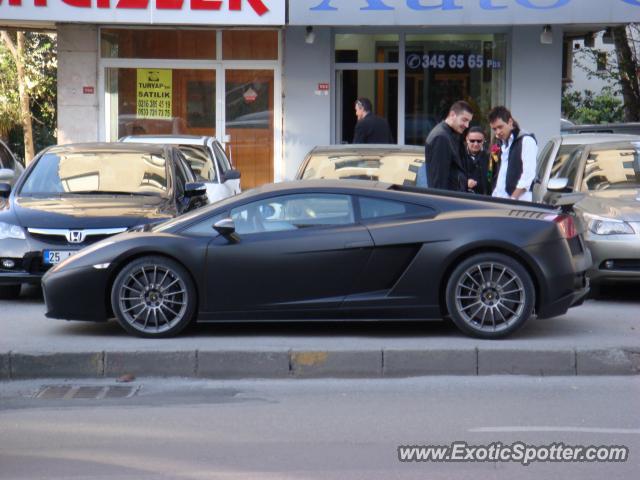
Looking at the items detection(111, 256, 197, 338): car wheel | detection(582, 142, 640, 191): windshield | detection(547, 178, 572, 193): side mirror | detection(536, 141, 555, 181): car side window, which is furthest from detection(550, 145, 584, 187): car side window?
detection(111, 256, 197, 338): car wheel

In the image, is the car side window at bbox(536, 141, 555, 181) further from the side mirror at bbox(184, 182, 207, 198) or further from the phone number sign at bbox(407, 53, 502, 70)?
the phone number sign at bbox(407, 53, 502, 70)

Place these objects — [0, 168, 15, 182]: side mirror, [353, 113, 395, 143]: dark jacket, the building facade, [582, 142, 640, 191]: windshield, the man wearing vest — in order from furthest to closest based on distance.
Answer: the building facade < [353, 113, 395, 143]: dark jacket < [0, 168, 15, 182]: side mirror < [582, 142, 640, 191]: windshield < the man wearing vest

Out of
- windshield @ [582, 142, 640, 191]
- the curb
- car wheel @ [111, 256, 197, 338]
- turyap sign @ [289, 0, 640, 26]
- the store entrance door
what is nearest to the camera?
the curb

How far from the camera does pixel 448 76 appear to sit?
18453 mm

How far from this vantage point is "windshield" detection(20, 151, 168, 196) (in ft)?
37.4

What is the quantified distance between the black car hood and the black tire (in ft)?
2.76

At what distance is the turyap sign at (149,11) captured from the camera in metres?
16.7

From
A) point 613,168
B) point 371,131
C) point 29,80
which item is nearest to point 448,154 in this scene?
point 613,168

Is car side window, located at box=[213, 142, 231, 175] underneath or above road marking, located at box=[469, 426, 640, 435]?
above

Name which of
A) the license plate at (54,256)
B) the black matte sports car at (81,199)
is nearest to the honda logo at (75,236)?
the black matte sports car at (81,199)

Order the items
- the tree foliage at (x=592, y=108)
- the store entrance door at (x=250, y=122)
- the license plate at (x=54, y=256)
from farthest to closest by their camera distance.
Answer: the tree foliage at (x=592, y=108) → the store entrance door at (x=250, y=122) → the license plate at (x=54, y=256)

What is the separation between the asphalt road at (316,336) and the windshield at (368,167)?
9.38 feet

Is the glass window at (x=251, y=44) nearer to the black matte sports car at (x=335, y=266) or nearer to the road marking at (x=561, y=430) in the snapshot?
the black matte sports car at (x=335, y=266)

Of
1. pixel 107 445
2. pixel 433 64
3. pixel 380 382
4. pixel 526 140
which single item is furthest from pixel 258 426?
pixel 433 64
